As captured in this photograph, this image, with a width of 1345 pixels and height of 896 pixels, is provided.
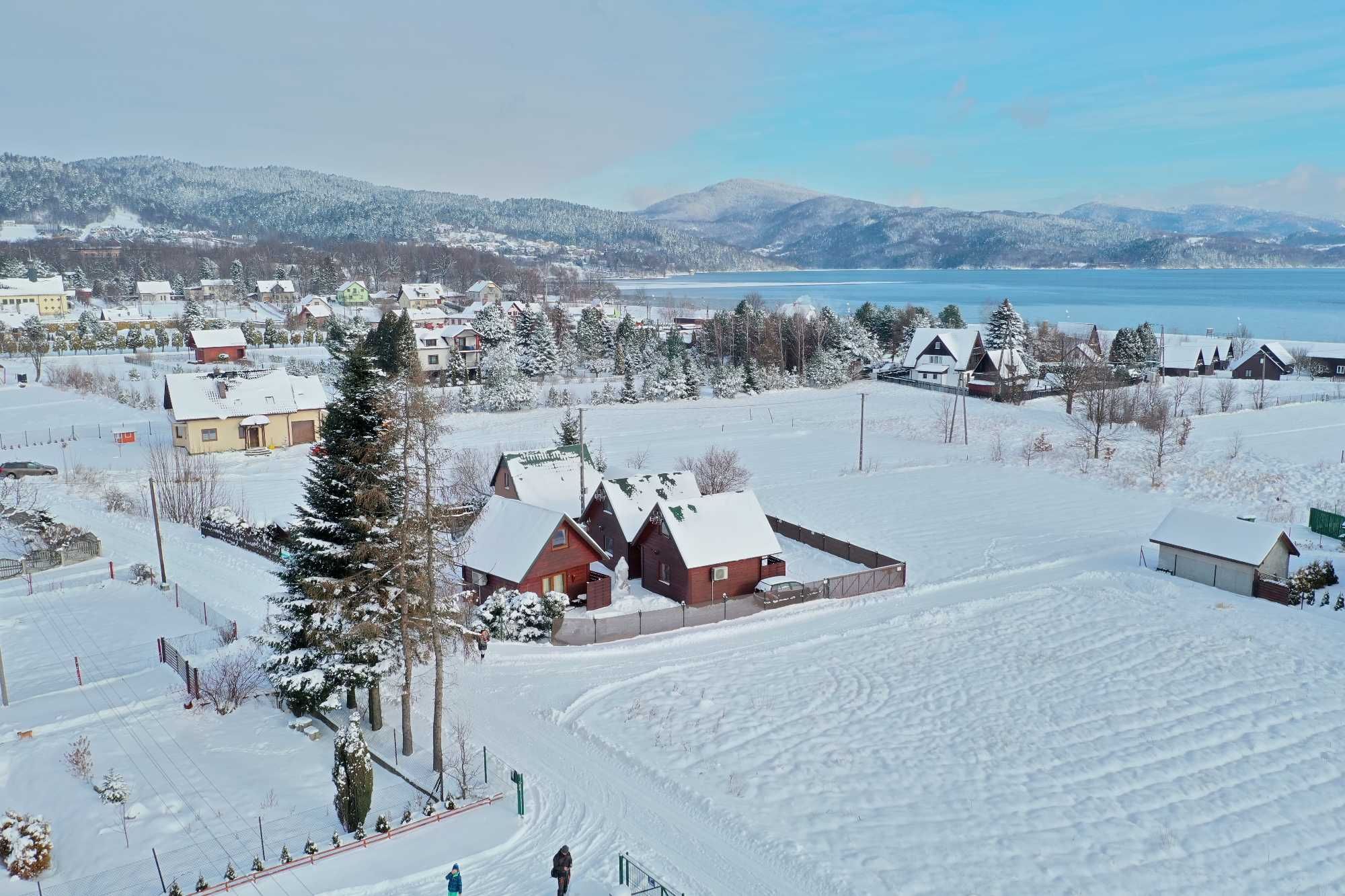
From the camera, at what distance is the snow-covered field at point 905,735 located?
15688 millimetres

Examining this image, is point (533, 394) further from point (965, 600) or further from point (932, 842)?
point (932, 842)

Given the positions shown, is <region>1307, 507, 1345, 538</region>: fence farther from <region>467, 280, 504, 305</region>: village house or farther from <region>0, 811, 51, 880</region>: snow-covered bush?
<region>467, 280, 504, 305</region>: village house

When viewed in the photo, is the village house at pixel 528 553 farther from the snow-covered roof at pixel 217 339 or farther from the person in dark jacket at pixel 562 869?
the snow-covered roof at pixel 217 339

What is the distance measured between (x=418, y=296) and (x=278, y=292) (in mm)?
22557

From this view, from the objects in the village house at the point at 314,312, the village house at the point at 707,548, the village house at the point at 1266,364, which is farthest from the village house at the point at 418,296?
the village house at the point at 707,548

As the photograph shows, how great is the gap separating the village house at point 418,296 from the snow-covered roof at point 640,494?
373ft

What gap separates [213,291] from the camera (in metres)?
149

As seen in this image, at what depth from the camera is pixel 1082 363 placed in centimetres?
7869

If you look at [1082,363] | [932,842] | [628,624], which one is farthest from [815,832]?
[1082,363]

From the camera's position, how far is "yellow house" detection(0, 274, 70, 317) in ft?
405

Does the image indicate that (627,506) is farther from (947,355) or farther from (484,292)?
(484,292)

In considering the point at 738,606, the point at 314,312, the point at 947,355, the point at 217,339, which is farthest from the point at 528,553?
the point at 314,312

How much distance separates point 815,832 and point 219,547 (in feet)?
98.2

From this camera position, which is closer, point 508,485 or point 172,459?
point 508,485
